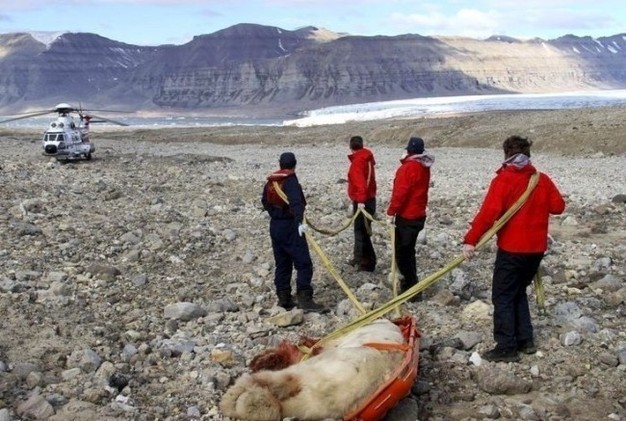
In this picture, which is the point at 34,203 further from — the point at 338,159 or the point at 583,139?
the point at 583,139

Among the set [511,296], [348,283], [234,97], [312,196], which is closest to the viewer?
[511,296]

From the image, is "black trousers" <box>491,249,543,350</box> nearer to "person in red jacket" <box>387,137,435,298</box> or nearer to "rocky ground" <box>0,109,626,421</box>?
"rocky ground" <box>0,109,626,421</box>

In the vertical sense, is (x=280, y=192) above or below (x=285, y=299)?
above

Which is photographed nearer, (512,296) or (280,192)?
(512,296)

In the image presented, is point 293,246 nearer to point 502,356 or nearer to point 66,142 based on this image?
point 502,356

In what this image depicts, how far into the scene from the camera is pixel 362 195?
8.86 meters

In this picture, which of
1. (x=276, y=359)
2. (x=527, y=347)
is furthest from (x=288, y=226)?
(x=527, y=347)

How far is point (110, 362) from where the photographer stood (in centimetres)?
623

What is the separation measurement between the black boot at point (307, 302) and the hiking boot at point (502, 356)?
1.97 metres

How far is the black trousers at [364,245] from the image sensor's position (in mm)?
8891

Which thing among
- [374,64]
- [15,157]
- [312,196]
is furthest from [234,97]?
[312,196]

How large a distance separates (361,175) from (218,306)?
2414mm

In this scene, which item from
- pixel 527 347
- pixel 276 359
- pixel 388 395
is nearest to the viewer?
pixel 388 395

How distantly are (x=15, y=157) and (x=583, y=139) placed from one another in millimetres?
20213
